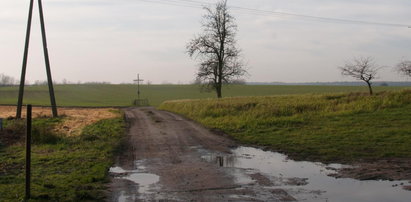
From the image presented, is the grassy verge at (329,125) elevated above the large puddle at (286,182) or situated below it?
above

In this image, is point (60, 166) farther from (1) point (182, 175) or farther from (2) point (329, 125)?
(2) point (329, 125)

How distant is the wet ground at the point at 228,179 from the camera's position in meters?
8.83

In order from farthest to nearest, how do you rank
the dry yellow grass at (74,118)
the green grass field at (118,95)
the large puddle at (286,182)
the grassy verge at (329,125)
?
1. the green grass field at (118,95)
2. the dry yellow grass at (74,118)
3. the grassy verge at (329,125)
4. the large puddle at (286,182)

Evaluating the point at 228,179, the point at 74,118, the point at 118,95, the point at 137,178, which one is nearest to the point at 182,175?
the point at 137,178

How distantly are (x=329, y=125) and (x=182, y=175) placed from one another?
38.6 feet

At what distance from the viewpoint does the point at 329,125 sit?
2073 centimetres

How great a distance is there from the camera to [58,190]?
922 centimetres

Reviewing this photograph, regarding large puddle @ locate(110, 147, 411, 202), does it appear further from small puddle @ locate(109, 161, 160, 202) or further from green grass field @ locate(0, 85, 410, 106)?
green grass field @ locate(0, 85, 410, 106)

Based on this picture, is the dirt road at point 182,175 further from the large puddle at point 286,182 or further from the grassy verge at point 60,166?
the grassy verge at point 60,166

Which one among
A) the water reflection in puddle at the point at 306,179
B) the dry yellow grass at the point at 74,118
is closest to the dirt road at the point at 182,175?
the water reflection in puddle at the point at 306,179

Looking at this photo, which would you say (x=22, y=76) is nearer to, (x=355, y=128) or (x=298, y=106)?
(x=298, y=106)

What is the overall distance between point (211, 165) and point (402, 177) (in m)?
5.18

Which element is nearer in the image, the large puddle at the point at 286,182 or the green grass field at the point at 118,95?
the large puddle at the point at 286,182

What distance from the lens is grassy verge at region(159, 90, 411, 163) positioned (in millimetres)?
14562
